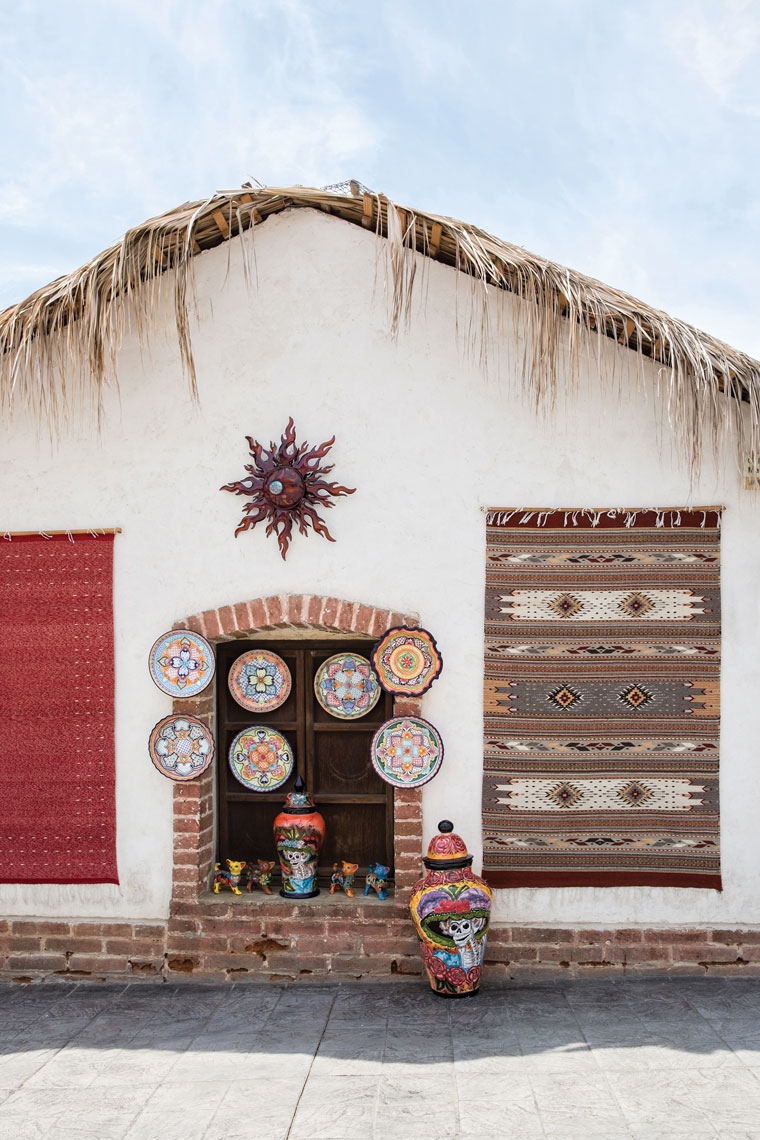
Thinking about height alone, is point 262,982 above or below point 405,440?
below

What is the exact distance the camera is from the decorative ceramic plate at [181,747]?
470cm

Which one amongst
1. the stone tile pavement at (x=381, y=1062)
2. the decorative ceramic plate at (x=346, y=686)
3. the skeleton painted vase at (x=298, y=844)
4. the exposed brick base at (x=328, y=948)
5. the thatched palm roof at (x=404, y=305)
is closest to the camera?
the stone tile pavement at (x=381, y=1062)

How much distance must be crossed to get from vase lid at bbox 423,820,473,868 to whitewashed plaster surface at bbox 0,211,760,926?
0.91ft

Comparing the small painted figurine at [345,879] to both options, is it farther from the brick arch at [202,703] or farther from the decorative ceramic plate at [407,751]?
the decorative ceramic plate at [407,751]

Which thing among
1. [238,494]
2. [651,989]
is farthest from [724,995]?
[238,494]

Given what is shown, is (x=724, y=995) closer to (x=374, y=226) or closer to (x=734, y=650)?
(x=734, y=650)

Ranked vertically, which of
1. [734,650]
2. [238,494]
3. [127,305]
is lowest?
[734,650]

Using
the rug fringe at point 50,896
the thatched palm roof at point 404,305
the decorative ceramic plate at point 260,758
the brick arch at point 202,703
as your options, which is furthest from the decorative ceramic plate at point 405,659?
the rug fringe at point 50,896

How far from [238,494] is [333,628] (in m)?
0.81

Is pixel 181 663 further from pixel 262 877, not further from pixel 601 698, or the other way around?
pixel 601 698

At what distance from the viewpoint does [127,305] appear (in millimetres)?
4836

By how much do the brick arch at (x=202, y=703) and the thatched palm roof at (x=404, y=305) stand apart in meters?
1.19

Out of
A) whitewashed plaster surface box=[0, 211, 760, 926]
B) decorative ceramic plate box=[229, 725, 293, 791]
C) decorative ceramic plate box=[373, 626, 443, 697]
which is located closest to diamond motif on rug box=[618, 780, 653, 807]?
whitewashed plaster surface box=[0, 211, 760, 926]

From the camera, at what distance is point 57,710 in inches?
191
